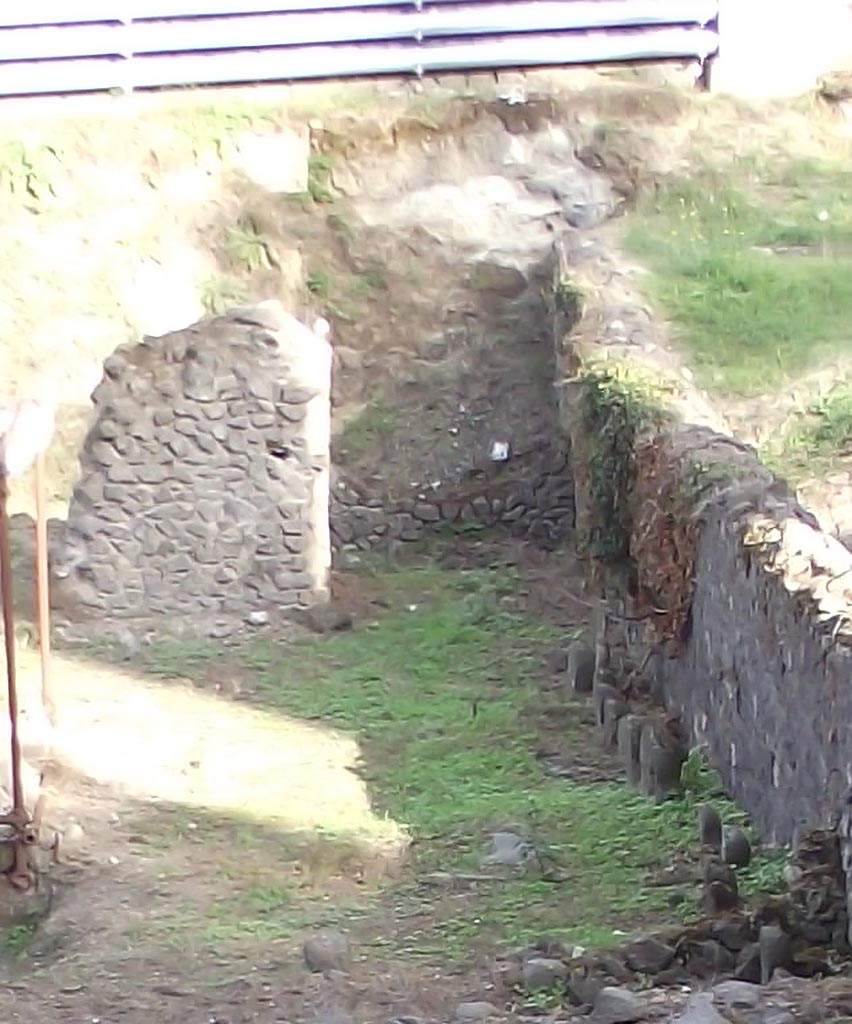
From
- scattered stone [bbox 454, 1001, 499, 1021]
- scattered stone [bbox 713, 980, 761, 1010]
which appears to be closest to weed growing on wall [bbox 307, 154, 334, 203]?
scattered stone [bbox 454, 1001, 499, 1021]

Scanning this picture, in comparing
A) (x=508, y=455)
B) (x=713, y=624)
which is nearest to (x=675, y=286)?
(x=508, y=455)

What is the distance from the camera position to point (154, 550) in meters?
8.85

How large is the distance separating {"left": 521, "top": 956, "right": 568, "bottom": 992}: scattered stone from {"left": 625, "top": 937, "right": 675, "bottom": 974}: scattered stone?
0.59 feet

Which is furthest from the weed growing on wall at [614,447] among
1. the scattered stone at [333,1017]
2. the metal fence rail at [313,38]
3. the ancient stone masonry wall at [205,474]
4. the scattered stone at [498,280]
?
the metal fence rail at [313,38]

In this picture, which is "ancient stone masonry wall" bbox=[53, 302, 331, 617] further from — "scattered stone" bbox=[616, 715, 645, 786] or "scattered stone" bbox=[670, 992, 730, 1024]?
"scattered stone" bbox=[670, 992, 730, 1024]

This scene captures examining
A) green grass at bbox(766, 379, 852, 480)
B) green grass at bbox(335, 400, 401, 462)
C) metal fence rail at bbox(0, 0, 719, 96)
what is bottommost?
green grass at bbox(766, 379, 852, 480)

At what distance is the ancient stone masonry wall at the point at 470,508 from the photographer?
10250 millimetres

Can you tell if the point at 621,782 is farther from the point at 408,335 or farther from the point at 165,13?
the point at 165,13

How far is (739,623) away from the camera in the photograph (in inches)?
235

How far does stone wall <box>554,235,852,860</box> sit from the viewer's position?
510 cm

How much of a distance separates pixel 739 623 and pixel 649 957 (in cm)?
154

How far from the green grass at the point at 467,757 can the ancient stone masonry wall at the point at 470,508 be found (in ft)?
1.10

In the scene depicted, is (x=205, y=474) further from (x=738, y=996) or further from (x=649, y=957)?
(x=738, y=996)

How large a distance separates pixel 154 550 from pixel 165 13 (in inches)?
169
